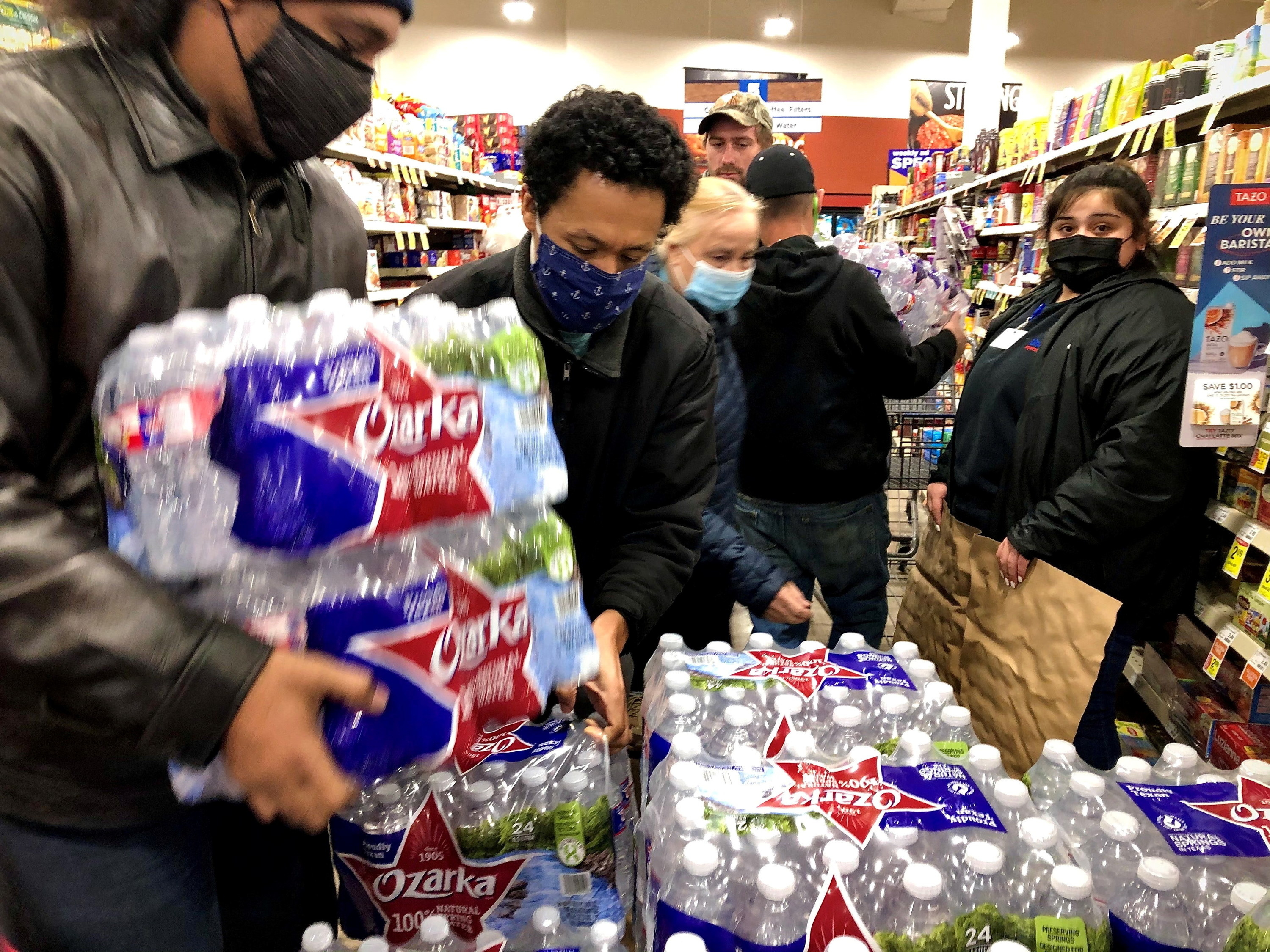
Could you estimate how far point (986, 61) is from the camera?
8547 millimetres

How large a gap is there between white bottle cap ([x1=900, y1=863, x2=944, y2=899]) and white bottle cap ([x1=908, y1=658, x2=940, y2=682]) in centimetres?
59

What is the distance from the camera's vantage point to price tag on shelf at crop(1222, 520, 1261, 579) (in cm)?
240

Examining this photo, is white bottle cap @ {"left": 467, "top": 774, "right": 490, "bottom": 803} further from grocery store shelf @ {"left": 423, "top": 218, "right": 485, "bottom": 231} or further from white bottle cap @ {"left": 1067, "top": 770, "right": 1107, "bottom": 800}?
grocery store shelf @ {"left": 423, "top": 218, "right": 485, "bottom": 231}

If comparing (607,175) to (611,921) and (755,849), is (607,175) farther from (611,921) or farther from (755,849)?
(611,921)

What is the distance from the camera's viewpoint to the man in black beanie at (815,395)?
274 cm

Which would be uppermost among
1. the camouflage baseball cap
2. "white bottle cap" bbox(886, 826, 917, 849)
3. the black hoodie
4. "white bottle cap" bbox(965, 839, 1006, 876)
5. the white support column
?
the white support column

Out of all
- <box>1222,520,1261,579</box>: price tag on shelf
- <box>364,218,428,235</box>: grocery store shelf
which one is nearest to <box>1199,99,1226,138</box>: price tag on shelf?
<box>1222,520,1261,579</box>: price tag on shelf

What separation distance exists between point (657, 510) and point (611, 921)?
708mm

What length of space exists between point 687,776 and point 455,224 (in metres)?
6.34

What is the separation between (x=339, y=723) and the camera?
773 mm

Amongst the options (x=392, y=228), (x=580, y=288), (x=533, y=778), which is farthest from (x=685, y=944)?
(x=392, y=228)

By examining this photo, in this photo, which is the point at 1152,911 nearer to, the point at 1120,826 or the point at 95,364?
the point at 1120,826

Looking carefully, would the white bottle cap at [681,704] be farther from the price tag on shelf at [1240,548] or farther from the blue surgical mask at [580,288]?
the price tag on shelf at [1240,548]

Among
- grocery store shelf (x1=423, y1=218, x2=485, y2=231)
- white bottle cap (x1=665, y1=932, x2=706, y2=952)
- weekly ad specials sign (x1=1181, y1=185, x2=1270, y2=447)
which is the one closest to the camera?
white bottle cap (x1=665, y1=932, x2=706, y2=952)
